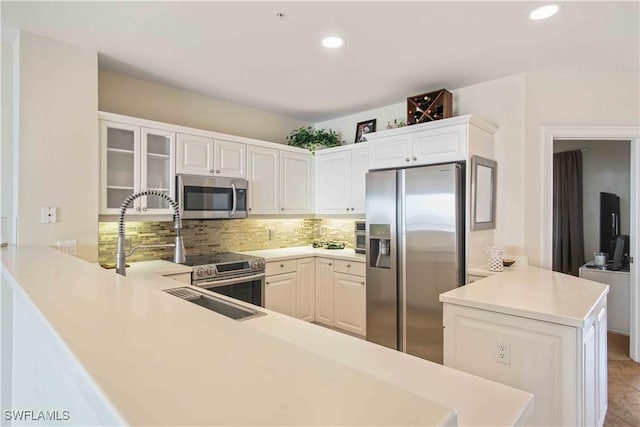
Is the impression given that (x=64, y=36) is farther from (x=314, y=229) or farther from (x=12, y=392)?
(x=314, y=229)

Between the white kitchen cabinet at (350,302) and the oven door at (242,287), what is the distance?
0.83m

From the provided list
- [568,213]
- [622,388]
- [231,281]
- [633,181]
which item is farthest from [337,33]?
[568,213]

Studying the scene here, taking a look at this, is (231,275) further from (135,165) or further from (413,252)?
(413,252)

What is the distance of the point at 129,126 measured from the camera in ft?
9.48

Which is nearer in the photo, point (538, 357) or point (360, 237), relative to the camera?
point (538, 357)

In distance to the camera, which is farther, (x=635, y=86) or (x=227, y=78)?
(x=227, y=78)

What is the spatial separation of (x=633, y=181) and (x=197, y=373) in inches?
162

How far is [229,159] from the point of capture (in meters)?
3.57

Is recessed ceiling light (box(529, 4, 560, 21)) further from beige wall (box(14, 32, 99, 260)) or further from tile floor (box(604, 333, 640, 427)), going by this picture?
beige wall (box(14, 32, 99, 260))

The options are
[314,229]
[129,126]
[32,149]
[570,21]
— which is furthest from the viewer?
[314,229]

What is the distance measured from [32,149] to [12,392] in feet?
5.03

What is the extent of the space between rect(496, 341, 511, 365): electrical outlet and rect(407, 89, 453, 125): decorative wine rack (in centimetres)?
206

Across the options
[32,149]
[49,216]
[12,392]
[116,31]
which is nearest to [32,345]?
[12,392]

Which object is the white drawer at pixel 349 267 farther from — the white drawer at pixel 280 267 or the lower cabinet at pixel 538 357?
the lower cabinet at pixel 538 357
